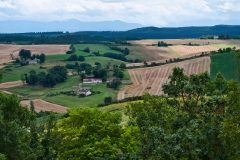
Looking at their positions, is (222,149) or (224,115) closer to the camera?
(222,149)

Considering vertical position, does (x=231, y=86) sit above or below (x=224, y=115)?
above

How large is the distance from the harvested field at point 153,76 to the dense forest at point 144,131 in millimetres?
70525

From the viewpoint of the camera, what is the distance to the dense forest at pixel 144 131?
20.0 meters

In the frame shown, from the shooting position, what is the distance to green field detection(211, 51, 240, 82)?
11179cm

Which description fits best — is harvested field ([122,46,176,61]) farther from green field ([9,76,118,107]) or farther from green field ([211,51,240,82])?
green field ([9,76,118,107])

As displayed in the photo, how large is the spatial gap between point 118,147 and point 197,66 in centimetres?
10244

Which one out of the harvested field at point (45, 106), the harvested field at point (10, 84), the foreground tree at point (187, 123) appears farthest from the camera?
the harvested field at point (10, 84)

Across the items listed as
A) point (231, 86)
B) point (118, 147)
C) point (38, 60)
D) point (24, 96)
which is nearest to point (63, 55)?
point (38, 60)

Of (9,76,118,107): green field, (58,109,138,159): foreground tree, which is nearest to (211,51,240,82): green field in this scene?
(9,76,118,107): green field

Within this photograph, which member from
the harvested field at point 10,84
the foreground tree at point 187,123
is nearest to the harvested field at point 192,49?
the harvested field at point 10,84

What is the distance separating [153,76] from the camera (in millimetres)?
120375

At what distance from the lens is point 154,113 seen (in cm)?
2702

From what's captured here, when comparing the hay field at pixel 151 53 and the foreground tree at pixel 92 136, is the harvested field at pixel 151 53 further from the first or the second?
the foreground tree at pixel 92 136

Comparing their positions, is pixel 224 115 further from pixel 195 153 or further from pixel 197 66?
pixel 197 66
